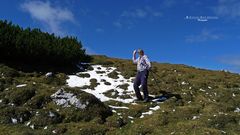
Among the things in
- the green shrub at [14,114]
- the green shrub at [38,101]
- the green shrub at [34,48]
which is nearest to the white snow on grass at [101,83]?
the green shrub at [34,48]

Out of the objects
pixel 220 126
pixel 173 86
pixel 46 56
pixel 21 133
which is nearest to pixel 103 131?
pixel 21 133

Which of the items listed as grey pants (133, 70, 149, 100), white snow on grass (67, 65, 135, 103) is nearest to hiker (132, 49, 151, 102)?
grey pants (133, 70, 149, 100)

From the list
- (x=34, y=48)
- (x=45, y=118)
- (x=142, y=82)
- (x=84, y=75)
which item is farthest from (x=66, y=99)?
(x=34, y=48)

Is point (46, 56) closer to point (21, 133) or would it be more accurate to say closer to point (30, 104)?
point (30, 104)

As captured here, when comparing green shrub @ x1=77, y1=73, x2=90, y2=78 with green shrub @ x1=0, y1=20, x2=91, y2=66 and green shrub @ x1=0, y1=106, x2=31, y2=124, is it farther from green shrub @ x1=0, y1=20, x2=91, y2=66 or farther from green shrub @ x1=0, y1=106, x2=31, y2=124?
green shrub @ x1=0, y1=106, x2=31, y2=124

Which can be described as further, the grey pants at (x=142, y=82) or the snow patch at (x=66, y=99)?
the grey pants at (x=142, y=82)

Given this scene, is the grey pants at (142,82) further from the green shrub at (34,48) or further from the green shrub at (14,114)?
the green shrub at (34,48)

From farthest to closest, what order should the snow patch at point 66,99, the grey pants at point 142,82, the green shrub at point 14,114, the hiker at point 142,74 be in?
the hiker at point 142,74 < the grey pants at point 142,82 < the snow patch at point 66,99 < the green shrub at point 14,114

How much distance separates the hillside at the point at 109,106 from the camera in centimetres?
1816

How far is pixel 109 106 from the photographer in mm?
22391

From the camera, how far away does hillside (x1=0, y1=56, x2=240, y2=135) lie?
18156 mm

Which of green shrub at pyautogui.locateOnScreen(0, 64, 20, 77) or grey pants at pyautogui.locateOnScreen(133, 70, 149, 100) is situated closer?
grey pants at pyautogui.locateOnScreen(133, 70, 149, 100)

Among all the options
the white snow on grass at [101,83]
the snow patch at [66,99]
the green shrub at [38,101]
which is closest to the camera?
the snow patch at [66,99]

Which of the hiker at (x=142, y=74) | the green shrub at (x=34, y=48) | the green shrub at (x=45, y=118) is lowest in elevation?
the green shrub at (x=45, y=118)
